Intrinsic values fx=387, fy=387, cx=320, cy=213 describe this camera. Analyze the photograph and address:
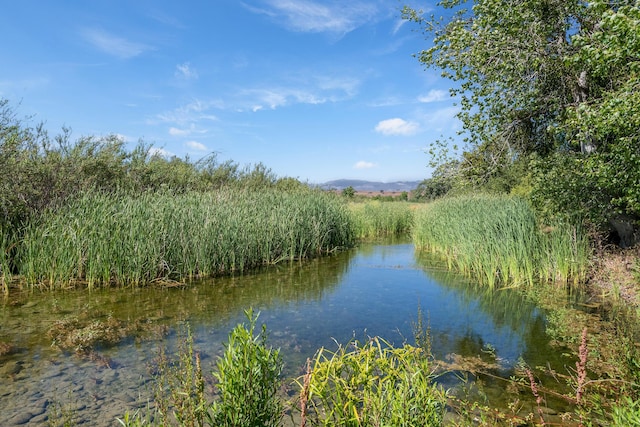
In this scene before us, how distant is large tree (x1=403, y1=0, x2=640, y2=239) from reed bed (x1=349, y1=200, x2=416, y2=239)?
9546 millimetres

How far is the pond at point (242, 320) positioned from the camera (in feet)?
13.3

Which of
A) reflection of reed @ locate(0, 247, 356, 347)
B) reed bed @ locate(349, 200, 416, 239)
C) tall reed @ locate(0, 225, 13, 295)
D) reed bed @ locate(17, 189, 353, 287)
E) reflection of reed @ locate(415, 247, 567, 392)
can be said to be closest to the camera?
reflection of reed @ locate(415, 247, 567, 392)

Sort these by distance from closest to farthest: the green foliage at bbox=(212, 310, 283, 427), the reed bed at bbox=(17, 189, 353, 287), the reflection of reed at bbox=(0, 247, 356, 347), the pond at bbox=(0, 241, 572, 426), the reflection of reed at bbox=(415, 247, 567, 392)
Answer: the green foliage at bbox=(212, 310, 283, 427) → the pond at bbox=(0, 241, 572, 426) → the reflection of reed at bbox=(415, 247, 567, 392) → the reflection of reed at bbox=(0, 247, 356, 347) → the reed bed at bbox=(17, 189, 353, 287)

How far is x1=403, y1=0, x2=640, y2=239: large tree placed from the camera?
19.9 feet

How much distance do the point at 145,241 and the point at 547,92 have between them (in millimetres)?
9996

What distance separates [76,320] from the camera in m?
6.16

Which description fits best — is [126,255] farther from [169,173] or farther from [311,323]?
[169,173]

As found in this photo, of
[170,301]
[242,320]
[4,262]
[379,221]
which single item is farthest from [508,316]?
[379,221]

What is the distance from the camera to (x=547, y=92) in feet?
30.3

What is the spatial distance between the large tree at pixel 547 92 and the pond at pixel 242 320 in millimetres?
2771

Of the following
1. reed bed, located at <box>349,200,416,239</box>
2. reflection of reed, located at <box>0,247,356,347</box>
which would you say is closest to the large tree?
reflection of reed, located at <box>0,247,356,347</box>

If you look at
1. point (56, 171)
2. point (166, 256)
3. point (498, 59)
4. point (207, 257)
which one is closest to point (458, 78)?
point (498, 59)

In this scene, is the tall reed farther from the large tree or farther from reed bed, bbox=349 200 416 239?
reed bed, bbox=349 200 416 239

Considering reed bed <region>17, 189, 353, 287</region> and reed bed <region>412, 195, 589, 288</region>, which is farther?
reed bed <region>412, 195, 589, 288</region>
